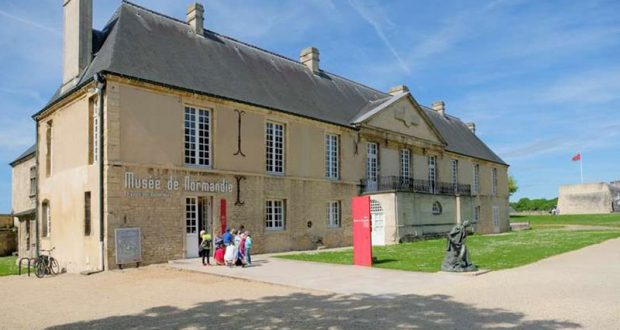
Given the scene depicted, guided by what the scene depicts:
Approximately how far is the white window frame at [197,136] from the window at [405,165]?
1355 cm

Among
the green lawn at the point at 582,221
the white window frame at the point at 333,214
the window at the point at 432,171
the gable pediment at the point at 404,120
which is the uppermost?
the gable pediment at the point at 404,120

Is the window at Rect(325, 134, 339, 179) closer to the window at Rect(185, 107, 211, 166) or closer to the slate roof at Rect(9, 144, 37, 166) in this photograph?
the window at Rect(185, 107, 211, 166)

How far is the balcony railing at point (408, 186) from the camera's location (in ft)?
85.7

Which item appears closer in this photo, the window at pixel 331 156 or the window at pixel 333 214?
the window at pixel 333 214

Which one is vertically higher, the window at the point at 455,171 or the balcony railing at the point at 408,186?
the window at the point at 455,171

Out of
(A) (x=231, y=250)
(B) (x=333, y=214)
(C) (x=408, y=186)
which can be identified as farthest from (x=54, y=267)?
(C) (x=408, y=186)

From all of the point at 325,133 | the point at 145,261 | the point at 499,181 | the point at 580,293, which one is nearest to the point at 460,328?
the point at 580,293

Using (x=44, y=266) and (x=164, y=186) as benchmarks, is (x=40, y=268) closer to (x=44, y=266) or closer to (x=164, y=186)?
(x=44, y=266)

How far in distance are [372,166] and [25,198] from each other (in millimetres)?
21531

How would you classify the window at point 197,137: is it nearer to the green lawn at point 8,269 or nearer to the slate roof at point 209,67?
the slate roof at point 209,67

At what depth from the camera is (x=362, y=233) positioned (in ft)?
49.8

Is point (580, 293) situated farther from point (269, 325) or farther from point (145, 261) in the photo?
point (145, 261)

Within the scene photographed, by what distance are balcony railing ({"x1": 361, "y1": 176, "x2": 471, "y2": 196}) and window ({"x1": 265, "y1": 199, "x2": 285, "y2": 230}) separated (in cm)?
586

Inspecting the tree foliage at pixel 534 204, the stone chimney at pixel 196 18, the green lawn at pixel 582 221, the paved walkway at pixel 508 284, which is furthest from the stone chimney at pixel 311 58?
the tree foliage at pixel 534 204
